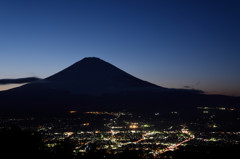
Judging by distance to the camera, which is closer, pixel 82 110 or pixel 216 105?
pixel 82 110

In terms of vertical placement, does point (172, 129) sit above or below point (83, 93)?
below

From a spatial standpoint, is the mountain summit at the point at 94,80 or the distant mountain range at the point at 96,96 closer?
the distant mountain range at the point at 96,96

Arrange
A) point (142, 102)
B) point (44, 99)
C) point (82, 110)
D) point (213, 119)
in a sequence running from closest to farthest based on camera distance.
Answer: point (213, 119), point (82, 110), point (44, 99), point (142, 102)

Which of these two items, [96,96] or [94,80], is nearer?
[96,96]

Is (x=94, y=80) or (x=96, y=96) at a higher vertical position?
(x=94, y=80)

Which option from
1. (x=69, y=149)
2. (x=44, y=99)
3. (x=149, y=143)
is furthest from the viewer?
(x=44, y=99)

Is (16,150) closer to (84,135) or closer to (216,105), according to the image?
(84,135)

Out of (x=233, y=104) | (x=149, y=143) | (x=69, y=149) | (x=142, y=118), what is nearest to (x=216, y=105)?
(x=233, y=104)

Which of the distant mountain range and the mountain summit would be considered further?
Result: the mountain summit
